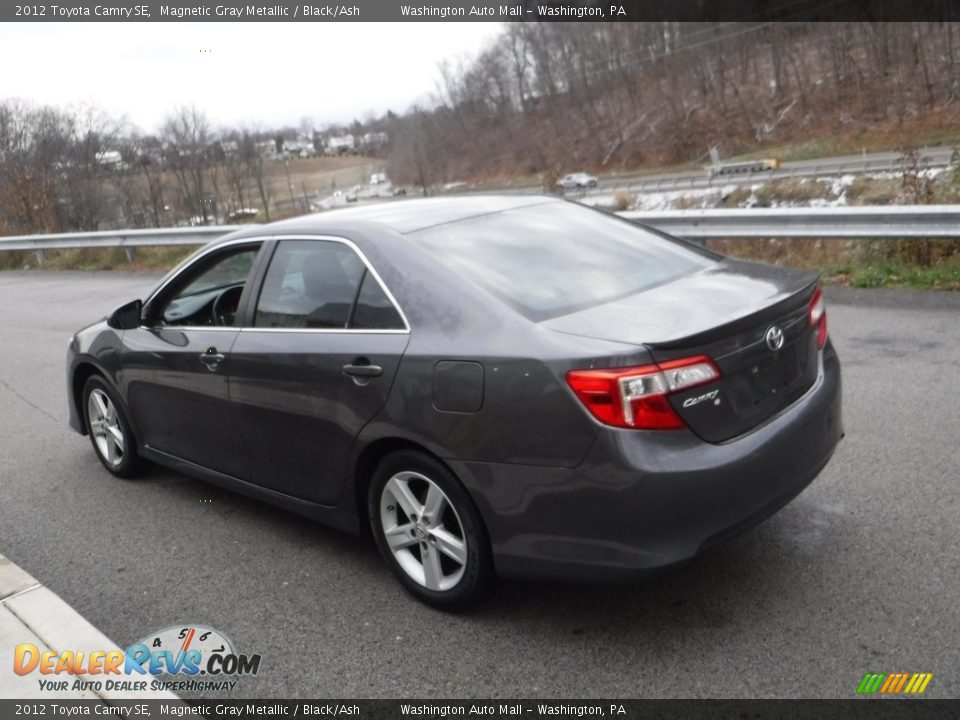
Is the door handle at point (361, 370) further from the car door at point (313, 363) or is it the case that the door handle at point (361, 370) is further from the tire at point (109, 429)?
the tire at point (109, 429)

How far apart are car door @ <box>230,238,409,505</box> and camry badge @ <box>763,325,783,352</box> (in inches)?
54.0

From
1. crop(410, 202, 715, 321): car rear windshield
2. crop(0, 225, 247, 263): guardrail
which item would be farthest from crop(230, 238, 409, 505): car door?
crop(0, 225, 247, 263): guardrail

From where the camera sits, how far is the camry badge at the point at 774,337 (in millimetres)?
3320

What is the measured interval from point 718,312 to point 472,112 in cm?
8755

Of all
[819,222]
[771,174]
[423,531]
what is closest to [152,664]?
[423,531]

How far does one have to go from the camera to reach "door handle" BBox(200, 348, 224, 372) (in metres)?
4.42

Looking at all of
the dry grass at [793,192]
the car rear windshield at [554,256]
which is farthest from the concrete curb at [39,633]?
the dry grass at [793,192]

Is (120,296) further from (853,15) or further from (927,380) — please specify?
(853,15)

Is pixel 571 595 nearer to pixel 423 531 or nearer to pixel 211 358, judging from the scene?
pixel 423 531

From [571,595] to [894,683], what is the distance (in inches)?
48.7

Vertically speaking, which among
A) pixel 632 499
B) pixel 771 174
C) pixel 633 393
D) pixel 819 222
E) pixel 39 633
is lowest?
pixel 39 633

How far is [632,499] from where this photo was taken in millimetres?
2977

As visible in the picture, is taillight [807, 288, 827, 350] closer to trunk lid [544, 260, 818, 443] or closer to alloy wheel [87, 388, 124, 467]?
trunk lid [544, 260, 818, 443]

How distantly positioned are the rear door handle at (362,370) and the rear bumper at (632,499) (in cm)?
55
